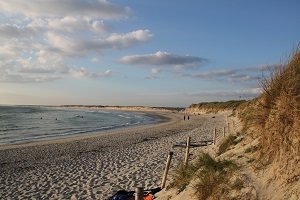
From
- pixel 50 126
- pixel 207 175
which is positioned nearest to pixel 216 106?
pixel 50 126

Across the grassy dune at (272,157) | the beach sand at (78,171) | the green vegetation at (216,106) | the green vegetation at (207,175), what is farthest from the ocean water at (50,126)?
the grassy dune at (272,157)

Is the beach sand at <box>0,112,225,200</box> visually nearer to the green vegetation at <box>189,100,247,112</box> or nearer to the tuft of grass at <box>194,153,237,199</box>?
the tuft of grass at <box>194,153,237,199</box>

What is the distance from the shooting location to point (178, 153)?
764 inches

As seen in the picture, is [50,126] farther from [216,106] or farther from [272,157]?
[216,106]

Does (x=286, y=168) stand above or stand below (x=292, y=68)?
below

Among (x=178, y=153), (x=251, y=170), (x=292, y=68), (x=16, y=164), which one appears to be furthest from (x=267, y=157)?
(x=16, y=164)

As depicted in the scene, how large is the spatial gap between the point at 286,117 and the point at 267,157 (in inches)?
30.7

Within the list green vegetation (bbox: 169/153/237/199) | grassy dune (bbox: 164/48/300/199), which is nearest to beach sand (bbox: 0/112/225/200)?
green vegetation (bbox: 169/153/237/199)

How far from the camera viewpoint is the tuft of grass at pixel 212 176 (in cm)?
603

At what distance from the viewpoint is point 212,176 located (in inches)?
245

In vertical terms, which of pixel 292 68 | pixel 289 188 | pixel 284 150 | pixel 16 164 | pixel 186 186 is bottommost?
pixel 16 164

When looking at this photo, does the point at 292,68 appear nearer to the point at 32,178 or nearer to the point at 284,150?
the point at 284,150

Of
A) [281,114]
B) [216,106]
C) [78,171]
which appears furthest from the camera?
[216,106]

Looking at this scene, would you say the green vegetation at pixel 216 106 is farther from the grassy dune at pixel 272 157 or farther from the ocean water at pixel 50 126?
the grassy dune at pixel 272 157
